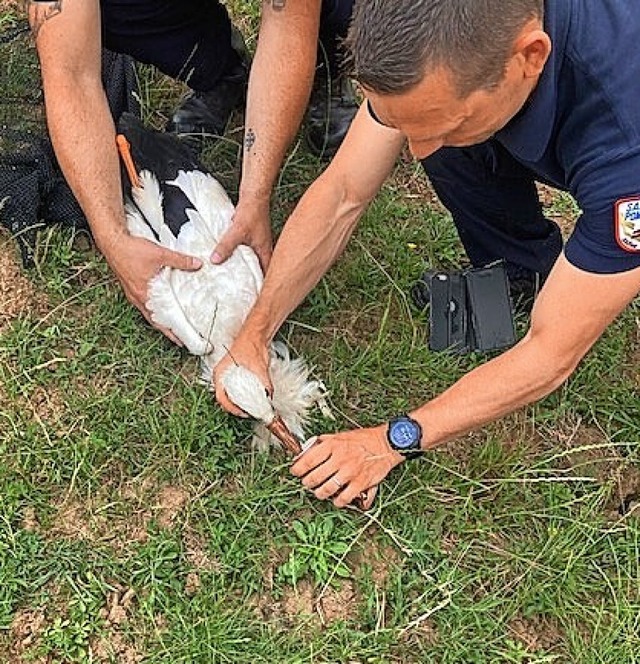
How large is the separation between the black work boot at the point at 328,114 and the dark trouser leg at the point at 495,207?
52cm

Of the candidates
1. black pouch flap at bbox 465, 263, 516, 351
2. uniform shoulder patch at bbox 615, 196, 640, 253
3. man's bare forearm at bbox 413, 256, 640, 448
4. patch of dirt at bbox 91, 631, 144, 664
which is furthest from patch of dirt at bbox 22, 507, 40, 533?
uniform shoulder patch at bbox 615, 196, 640, 253

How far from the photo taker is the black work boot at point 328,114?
11.9 feet

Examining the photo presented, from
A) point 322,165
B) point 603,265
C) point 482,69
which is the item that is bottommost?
point 322,165

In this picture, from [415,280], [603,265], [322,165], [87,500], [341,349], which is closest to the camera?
[603,265]

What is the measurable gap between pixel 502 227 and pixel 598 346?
476mm

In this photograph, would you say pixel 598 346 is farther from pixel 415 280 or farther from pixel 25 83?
pixel 25 83

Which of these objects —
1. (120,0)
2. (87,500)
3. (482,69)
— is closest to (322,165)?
(120,0)

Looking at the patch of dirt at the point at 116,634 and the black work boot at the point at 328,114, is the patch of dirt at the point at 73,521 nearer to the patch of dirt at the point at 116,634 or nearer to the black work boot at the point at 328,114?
the patch of dirt at the point at 116,634

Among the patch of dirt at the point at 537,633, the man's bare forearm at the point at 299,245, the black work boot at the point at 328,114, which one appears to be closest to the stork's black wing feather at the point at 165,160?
the man's bare forearm at the point at 299,245

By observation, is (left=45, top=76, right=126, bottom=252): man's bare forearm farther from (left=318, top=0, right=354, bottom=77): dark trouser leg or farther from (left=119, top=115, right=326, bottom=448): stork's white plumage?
(left=318, top=0, right=354, bottom=77): dark trouser leg

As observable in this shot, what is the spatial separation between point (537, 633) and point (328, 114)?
1.83 meters

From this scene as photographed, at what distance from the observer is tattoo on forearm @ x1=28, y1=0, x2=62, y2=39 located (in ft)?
9.29

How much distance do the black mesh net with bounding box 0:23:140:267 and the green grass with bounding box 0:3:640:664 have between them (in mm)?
144

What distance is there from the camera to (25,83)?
3711 millimetres
